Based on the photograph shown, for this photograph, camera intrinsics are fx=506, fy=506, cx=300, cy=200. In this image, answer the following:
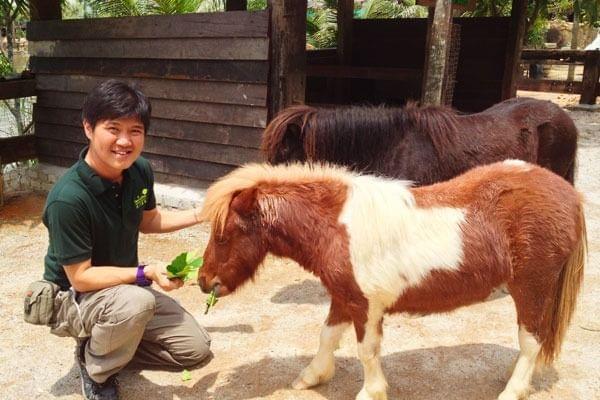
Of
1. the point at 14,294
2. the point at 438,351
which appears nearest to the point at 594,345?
Answer: the point at 438,351

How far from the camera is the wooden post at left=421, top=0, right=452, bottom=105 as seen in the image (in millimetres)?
4508

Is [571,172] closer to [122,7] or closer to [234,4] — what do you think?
[234,4]

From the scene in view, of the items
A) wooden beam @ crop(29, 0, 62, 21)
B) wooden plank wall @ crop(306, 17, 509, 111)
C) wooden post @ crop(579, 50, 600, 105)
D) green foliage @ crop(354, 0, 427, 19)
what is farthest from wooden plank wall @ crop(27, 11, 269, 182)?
wooden post @ crop(579, 50, 600, 105)

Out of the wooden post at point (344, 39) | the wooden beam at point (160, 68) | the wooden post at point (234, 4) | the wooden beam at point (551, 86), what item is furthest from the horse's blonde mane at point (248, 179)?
the wooden beam at point (551, 86)

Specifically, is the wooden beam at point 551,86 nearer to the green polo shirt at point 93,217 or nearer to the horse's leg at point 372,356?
the horse's leg at point 372,356

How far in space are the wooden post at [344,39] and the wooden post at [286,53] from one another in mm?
4357

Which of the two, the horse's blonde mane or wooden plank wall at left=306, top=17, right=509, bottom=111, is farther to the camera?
wooden plank wall at left=306, top=17, right=509, bottom=111

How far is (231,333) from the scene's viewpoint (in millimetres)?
3529

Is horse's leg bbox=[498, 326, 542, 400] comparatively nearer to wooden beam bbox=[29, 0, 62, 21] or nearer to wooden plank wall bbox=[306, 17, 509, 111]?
wooden plank wall bbox=[306, 17, 509, 111]

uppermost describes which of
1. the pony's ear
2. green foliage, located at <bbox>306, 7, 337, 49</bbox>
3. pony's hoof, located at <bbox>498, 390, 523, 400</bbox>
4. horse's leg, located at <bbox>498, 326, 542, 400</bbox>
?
green foliage, located at <bbox>306, 7, 337, 49</bbox>

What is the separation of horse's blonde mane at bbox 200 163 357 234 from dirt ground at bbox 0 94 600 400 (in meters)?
1.11

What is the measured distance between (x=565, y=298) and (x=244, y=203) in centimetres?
171

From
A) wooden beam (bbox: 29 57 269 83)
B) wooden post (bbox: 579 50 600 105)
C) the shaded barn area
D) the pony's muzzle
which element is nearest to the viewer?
the pony's muzzle

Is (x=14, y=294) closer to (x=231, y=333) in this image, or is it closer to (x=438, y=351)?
(x=231, y=333)
